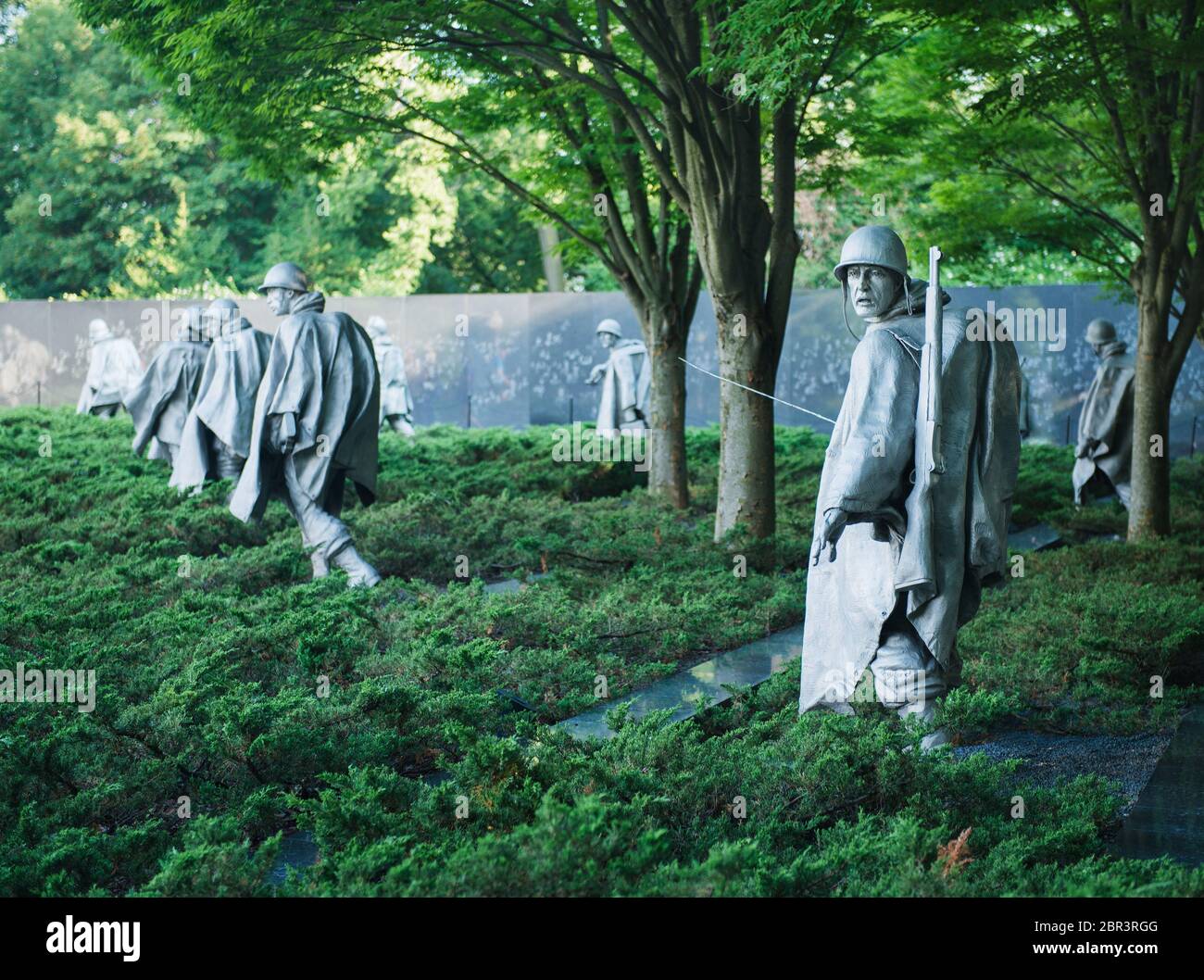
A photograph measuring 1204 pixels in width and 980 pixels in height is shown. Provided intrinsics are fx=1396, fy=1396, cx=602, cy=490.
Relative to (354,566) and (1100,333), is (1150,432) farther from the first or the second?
(354,566)

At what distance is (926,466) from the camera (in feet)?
17.3

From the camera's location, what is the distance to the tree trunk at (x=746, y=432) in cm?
1073

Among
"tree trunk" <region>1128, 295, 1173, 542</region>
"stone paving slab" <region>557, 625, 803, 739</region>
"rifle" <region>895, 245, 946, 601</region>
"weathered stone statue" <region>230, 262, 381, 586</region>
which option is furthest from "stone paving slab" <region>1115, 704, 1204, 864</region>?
"tree trunk" <region>1128, 295, 1173, 542</region>

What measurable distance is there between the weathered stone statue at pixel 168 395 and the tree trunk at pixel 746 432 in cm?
A: 663

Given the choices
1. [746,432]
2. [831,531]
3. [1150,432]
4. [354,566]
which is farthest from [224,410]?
[1150,432]

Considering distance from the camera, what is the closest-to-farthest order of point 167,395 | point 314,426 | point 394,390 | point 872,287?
point 872,287 → point 314,426 → point 167,395 → point 394,390

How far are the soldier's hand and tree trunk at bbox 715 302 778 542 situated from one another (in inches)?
202

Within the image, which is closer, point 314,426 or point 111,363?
point 314,426

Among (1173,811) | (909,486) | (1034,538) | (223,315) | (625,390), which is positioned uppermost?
(223,315)

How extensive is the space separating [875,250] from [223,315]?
9958 mm

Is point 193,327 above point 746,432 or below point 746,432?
above

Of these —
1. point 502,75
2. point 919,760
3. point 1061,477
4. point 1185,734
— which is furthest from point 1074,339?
point 919,760

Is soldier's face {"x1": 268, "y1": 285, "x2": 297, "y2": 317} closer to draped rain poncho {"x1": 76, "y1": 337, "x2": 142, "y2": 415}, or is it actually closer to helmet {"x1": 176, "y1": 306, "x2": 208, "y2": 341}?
helmet {"x1": 176, "y1": 306, "x2": 208, "y2": 341}

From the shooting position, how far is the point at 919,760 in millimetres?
4758
